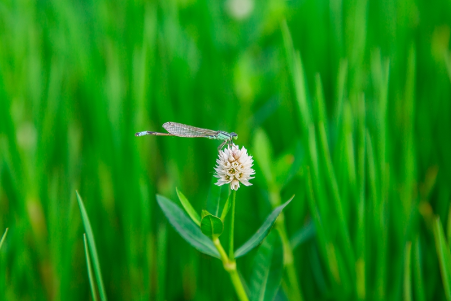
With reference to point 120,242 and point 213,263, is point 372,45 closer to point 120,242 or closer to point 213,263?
point 213,263

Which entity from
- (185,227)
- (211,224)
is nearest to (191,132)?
(185,227)

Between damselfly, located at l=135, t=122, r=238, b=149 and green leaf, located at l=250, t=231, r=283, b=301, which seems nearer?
green leaf, located at l=250, t=231, r=283, b=301

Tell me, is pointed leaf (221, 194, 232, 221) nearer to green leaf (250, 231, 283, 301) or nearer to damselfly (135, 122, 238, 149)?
green leaf (250, 231, 283, 301)

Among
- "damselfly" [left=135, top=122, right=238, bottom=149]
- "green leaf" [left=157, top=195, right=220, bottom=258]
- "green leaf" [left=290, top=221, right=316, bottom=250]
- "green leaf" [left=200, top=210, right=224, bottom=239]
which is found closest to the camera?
"green leaf" [left=200, top=210, right=224, bottom=239]

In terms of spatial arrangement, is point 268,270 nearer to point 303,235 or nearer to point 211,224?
point 211,224

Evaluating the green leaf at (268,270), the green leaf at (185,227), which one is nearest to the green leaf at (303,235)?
the green leaf at (268,270)

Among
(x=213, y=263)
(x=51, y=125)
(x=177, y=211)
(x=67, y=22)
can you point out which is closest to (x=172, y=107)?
(x=51, y=125)

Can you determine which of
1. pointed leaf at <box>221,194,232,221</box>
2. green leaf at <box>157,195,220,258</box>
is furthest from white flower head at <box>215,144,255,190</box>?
green leaf at <box>157,195,220,258</box>
